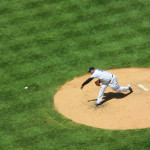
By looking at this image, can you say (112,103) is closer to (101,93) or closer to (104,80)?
(101,93)

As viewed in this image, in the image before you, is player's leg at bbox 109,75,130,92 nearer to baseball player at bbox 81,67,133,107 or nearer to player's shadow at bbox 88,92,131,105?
baseball player at bbox 81,67,133,107

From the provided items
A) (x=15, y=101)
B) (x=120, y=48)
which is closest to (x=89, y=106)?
(x=15, y=101)

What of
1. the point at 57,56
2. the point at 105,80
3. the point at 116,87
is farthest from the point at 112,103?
the point at 57,56

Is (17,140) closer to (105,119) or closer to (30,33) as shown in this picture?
(105,119)

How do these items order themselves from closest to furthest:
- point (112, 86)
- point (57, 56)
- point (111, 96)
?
point (112, 86)
point (111, 96)
point (57, 56)

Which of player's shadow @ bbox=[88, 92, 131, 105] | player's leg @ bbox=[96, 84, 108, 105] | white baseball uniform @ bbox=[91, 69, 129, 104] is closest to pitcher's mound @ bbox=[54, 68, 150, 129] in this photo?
player's shadow @ bbox=[88, 92, 131, 105]

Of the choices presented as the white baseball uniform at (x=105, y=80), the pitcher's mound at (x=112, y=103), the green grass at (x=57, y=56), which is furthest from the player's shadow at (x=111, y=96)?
the green grass at (x=57, y=56)

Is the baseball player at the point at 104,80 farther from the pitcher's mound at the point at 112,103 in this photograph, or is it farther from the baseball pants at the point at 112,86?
the pitcher's mound at the point at 112,103
